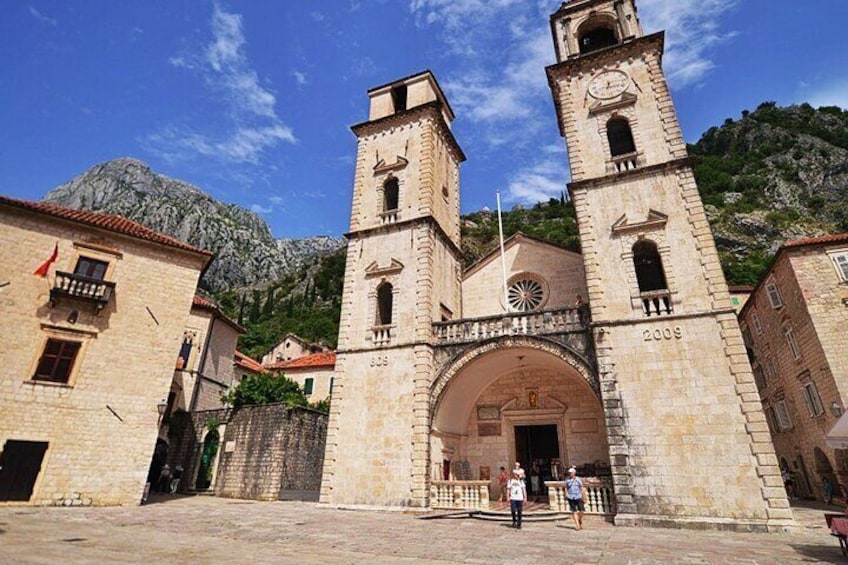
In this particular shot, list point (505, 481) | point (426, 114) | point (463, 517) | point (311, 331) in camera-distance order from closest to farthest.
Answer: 1. point (463, 517)
2. point (505, 481)
3. point (426, 114)
4. point (311, 331)

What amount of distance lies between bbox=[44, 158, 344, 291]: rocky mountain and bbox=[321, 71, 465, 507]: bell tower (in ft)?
245

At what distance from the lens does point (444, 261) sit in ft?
61.0

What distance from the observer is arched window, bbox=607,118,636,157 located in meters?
17.0

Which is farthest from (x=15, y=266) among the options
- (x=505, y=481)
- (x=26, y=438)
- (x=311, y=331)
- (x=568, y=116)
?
(x=311, y=331)

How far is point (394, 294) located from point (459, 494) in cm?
742

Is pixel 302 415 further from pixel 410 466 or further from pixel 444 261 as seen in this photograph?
pixel 444 261

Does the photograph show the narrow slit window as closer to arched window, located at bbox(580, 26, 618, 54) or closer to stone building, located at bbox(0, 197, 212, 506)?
arched window, located at bbox(580, 26, 618, 54)

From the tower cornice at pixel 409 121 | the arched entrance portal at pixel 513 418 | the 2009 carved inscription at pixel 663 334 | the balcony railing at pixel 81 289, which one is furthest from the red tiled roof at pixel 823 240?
the balcony railing at pixel 81 289

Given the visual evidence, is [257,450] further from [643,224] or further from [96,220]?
[643,224]

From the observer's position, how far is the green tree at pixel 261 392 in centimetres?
2219

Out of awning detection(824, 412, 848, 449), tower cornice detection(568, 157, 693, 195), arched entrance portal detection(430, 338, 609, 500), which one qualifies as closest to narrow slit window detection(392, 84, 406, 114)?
tower cornice detection(568, 157, 693, 195)

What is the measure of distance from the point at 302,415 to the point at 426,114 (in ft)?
50.3

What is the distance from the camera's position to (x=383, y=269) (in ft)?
57.3

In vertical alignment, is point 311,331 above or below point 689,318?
above
